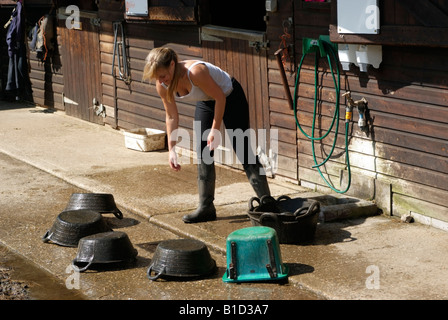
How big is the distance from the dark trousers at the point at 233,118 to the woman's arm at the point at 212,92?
28 cm

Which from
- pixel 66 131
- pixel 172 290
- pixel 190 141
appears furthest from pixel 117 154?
pixel 172 290

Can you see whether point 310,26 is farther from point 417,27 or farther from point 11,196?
point 11,196

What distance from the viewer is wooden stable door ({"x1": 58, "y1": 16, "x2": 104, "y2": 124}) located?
448 inches

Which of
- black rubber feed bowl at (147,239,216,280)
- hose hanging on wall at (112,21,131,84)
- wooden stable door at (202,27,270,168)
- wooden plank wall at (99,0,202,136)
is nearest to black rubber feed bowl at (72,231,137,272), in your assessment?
black rubber feed bowl at (147,239,216,280)

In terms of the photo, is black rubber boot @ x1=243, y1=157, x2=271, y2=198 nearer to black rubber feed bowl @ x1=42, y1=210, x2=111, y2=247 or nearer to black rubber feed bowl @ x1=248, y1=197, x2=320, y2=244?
black rubber feed bowl @ x1=248, y1=197, x2=320, y2=244

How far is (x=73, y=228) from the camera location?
21.3 feet

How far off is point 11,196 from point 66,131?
321 centimetres

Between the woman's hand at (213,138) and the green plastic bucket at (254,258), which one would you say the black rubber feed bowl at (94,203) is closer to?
the woman's hand at (213,138)

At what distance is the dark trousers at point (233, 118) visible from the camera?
6770 mm

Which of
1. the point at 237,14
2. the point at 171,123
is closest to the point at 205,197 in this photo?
the point at 171,123

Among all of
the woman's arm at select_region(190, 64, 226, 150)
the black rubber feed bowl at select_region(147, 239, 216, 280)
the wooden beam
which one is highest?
the wooden beam

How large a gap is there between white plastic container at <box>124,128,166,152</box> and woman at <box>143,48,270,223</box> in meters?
2.90

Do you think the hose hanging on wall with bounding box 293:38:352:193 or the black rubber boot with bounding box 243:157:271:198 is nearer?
the black rubber boot with bounding box 243:157:271:198

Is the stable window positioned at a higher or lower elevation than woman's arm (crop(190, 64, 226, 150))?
higher
